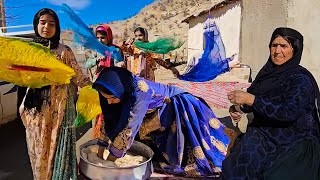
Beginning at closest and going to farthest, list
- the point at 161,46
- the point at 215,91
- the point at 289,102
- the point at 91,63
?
the point at 289,102
the point at 91,63
the point at 161,46
the point at 215,91

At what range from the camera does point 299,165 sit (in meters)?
2.40

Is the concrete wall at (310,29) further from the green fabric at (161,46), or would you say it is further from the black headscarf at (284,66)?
the black headscarf at (284,66)

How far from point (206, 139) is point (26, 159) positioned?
209cm

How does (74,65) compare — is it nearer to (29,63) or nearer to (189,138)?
(29,63)

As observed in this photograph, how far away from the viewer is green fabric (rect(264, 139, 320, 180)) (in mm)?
2377

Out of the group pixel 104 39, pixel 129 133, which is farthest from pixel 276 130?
pixel 104 39

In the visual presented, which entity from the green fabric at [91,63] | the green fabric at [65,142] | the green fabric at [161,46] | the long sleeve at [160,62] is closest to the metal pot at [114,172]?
the green fabric at [65,142]

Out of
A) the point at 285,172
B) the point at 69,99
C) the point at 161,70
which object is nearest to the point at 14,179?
the point at 69,99

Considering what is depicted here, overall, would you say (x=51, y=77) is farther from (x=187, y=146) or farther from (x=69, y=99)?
(x=187, y=146)

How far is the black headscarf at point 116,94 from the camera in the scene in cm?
259

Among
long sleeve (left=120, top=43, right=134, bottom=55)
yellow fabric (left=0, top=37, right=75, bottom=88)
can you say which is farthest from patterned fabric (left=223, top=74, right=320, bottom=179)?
long sleeve (left=120, top=43, right=134, bottom=55)

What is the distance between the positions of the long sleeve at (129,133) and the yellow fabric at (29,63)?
575mm

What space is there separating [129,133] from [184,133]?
89 cm

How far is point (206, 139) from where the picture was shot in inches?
140
